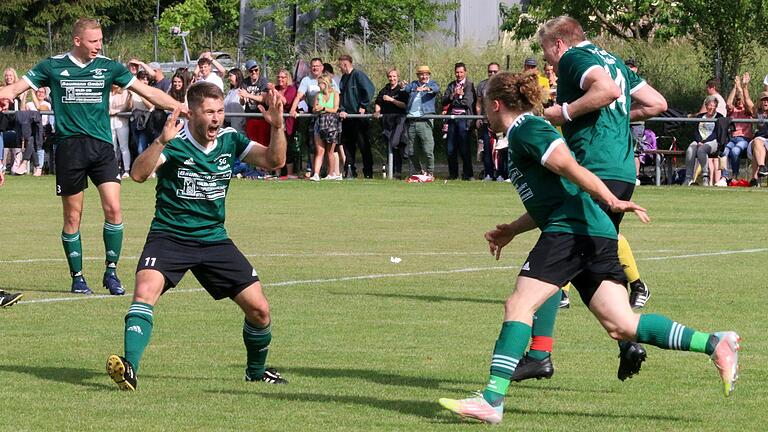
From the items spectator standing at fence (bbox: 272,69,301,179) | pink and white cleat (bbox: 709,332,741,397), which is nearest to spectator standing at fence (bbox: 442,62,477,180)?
spectator standing at fence (bbox: 272,69,301,179)

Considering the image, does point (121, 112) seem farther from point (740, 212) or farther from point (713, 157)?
point (740, 212)

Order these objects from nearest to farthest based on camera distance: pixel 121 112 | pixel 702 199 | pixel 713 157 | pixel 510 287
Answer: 1. pixel 510 287
2. pixel 702 199
3. pixel 713 157
4. pixel 121 112

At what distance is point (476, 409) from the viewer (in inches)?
263

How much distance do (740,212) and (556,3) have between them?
1382 centimetres

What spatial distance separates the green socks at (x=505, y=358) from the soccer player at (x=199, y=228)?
5.22ft

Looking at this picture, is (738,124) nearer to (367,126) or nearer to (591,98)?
(367,126)

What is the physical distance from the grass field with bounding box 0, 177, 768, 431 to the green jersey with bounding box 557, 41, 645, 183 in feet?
3.69

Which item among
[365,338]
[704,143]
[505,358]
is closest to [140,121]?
[704,143]

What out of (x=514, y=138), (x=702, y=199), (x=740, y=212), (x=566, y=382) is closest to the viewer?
(x=514, y=138)

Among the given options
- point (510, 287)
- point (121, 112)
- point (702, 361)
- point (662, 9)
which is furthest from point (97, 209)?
point (662, 9)

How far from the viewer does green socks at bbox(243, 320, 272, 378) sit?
796cm

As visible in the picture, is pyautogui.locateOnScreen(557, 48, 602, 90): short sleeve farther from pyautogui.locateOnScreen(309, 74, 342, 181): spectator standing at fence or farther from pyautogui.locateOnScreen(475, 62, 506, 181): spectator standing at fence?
pyautogui.locateOnScreen(309, 74, 342, 181): spectator standing at fence

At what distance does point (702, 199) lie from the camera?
75.1 ft

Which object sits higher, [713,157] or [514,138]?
[514,138]
